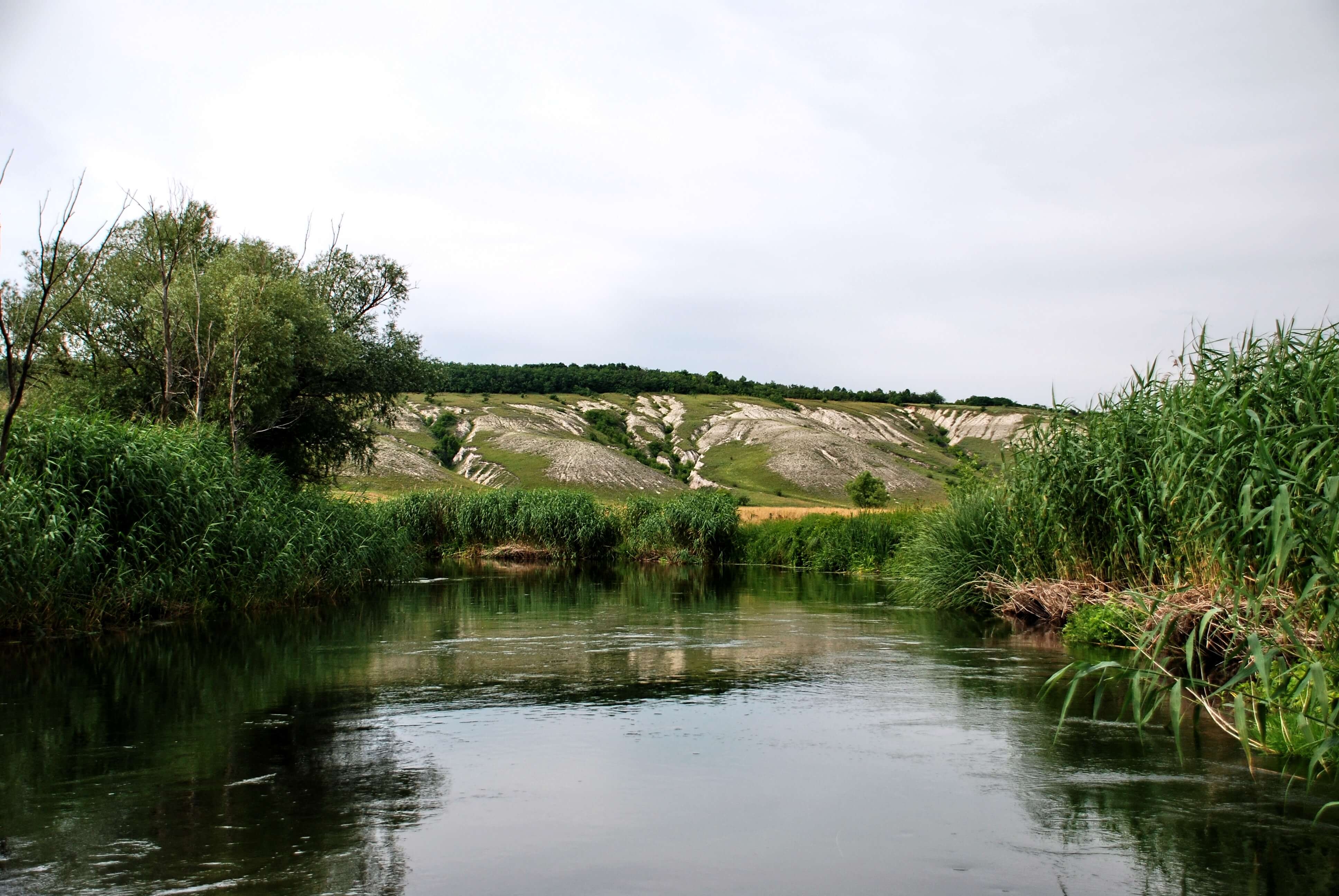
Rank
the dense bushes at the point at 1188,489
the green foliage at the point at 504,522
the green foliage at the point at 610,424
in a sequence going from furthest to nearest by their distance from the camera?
the green foliage at the point at 610,424
the green foliage at the point at 504,522
the dense bushes at the point at 1188,489

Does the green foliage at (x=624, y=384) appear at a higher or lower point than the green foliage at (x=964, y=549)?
higher

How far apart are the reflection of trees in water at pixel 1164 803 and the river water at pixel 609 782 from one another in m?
0.03

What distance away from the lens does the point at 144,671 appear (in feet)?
38.0

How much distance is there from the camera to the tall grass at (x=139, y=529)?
13156 mm

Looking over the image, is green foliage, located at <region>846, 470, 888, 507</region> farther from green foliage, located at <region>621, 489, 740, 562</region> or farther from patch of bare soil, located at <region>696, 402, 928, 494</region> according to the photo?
green foliage, located at <region>621, 489, 740, 562</region>

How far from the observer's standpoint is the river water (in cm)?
511

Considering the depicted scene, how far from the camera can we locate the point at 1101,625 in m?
13.5

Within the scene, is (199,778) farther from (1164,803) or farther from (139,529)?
(139,529)

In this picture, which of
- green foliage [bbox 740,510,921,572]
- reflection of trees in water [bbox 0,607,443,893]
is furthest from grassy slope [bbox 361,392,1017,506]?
reflection of trees in water [bbox 0,607,443,893]

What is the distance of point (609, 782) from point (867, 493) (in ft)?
211

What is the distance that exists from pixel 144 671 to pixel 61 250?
70.6ft

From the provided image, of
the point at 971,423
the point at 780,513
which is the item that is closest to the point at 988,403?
the point at 971,423

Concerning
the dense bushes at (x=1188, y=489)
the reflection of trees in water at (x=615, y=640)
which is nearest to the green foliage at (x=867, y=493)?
the reflection of trees in water at (x=615, y=640)

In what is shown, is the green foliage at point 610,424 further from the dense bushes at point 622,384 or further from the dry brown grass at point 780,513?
the dry brown grass at point 780,513
